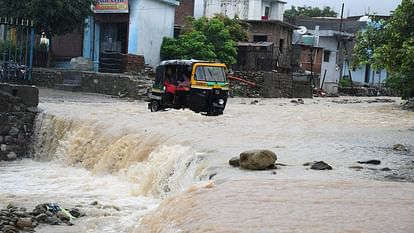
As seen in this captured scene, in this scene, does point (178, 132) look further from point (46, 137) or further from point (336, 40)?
point (336, 40)

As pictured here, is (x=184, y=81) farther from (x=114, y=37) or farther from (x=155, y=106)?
(x=114, y=37)

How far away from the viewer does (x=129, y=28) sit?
29031 millimetres

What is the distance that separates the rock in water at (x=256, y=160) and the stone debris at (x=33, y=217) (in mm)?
2791

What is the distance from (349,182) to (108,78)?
1928 centimetres

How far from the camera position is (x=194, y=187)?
7957 millimetres

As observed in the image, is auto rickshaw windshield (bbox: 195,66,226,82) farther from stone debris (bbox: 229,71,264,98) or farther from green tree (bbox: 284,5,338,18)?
green tree (bbox: 284,5,338,18)

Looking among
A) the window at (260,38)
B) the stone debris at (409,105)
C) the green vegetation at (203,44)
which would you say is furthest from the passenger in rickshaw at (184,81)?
the window at (260,38)

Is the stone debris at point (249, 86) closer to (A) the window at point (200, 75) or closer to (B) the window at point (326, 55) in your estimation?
(A) the window at point (200, 75)

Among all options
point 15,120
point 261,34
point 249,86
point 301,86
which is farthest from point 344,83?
point 15,120

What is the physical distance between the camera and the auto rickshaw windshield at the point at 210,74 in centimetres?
1797

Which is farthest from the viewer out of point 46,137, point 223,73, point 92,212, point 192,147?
point 223,73

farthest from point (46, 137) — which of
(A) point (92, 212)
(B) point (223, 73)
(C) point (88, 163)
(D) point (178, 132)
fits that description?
(A) point (92, 212)

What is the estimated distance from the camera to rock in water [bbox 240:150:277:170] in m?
9.27

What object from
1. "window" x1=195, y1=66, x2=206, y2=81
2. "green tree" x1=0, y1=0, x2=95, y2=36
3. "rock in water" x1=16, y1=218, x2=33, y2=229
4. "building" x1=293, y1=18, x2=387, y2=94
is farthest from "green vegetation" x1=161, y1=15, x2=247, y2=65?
"rock in water" x1=16, y1=218, x2=33, y2=229
